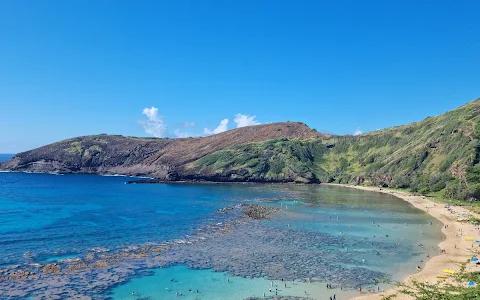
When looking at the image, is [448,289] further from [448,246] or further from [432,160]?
[432,160]

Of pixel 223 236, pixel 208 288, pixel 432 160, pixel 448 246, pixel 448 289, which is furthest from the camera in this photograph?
pixel 432 160

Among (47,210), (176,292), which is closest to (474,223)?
(176,292)

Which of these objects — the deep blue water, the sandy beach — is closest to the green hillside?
the sandy beach

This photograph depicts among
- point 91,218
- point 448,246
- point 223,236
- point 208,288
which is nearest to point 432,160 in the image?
point 448,246

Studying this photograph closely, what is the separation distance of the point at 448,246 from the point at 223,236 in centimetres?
4162

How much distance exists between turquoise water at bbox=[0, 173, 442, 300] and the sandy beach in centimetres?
231

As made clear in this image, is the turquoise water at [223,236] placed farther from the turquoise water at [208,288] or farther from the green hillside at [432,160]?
the green hillside at [432,160]

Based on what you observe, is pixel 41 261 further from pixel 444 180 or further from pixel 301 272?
pixel 444 180

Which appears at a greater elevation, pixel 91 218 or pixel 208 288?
pixel 91 218

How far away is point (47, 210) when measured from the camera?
104 m

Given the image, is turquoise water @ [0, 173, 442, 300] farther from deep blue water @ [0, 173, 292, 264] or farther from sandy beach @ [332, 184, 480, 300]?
sandy beach @ [332, 184, 480, 300]

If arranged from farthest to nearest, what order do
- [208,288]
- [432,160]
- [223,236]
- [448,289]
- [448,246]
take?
[432,160] < [223,236] < [448,246] < [208,288] < [448,289]

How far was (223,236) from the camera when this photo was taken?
7294cm

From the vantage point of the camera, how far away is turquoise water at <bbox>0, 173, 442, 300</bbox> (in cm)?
4762
